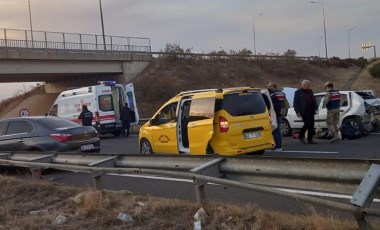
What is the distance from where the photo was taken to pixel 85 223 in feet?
20.3

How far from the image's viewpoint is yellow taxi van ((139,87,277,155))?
10.9m

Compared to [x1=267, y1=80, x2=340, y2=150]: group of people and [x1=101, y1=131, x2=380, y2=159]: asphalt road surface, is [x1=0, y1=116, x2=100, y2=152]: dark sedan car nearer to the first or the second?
[x1=101, y1=131, x2=380, y2=159]: asphalt road surface

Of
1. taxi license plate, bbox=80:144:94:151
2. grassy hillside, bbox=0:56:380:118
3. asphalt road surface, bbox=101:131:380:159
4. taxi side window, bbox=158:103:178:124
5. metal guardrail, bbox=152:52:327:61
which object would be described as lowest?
asphalt road surface, bbox=101:131:380:159

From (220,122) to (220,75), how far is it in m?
40.9

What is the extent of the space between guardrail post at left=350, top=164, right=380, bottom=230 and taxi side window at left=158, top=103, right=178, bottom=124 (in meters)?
7.88

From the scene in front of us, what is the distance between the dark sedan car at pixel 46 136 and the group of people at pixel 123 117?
930cm

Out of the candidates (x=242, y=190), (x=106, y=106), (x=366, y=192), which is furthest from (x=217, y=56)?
(x=366, y=192)

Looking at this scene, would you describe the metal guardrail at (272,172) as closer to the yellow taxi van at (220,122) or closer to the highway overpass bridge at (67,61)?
the yellow taxi van at (220,122)

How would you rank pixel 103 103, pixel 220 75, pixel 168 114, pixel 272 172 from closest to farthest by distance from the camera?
pixel 272 172 → pixel 168 114 → pixel 103 103 → pixel 220 75

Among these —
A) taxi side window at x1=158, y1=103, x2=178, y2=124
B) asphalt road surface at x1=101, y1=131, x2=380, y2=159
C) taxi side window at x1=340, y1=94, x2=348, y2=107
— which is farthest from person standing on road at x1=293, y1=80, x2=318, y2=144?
taxi side window at x1=158, y1=103, x2=178, y2=124

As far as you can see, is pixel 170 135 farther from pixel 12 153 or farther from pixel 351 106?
pixel 351 106

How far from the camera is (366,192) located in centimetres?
430

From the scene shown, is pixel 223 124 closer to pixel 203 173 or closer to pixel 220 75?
pixel 203 173

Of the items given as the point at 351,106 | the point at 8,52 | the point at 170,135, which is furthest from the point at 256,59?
the point at 170,135
